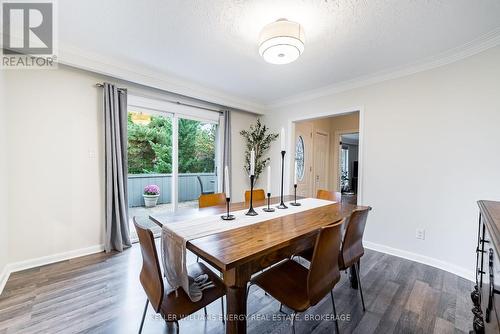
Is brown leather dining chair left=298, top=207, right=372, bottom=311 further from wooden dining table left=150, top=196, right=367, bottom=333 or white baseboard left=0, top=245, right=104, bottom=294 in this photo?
white baseboard left=0, top=245, right=104, bottom=294

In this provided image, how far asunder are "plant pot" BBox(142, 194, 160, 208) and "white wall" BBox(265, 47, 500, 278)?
342 centimetres

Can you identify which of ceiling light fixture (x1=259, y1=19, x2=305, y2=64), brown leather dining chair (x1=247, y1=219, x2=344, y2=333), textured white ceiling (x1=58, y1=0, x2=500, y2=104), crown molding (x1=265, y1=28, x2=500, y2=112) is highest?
textured white ceiling (x1=58, y1=0, x2=500, y2=104)

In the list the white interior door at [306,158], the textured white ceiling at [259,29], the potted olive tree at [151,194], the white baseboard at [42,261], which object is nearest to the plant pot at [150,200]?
the potted olive tree at [151,194]

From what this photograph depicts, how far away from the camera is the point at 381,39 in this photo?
210cm

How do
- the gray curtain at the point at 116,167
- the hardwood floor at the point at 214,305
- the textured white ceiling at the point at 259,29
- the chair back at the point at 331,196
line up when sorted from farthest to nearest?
the gray curtain at the point at 116,167 → the chair back at the point at 331,196 → the textured white ceiling at the point at 259,29 → the hardwood floor at the point at 214,305

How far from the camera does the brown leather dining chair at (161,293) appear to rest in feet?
3.59

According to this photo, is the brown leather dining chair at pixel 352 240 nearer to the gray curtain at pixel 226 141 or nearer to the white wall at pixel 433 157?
the white wall at pixel 433 157

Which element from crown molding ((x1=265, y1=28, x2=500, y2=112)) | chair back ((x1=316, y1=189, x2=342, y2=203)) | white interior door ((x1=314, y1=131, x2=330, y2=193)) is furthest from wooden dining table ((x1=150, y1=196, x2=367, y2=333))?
white interior door ((x1=314, y1=131, x2=330, y2=193))

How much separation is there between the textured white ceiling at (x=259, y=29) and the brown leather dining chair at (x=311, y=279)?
68.4 inches

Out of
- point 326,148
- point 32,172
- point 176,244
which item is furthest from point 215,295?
point 326,148

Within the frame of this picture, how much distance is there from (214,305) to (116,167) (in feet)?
6.98

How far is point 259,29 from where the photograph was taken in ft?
6.39

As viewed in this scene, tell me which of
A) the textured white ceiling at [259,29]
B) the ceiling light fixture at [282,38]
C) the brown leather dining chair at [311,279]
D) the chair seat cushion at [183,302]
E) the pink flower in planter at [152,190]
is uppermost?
the textured white ceiling at [259,29]

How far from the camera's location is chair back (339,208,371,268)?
5.10 ft
